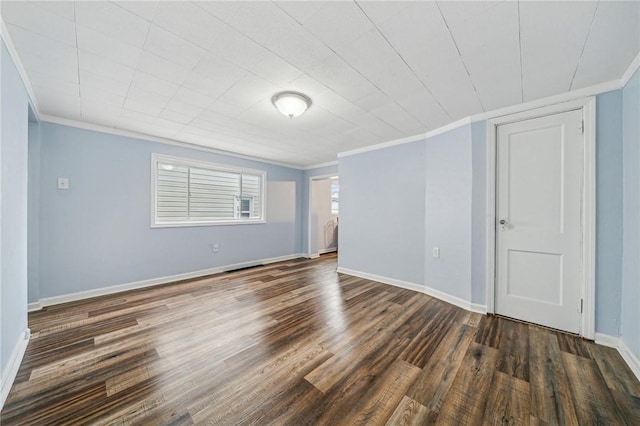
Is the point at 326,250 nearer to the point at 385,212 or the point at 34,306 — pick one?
the point at 385,212

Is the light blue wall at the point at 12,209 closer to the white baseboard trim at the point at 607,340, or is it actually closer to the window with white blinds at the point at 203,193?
the window with white blinds at the point at 203,193

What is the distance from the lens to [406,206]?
359 cm

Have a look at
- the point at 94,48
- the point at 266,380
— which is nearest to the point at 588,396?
the point at 266,380

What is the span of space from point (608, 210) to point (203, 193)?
210 inches

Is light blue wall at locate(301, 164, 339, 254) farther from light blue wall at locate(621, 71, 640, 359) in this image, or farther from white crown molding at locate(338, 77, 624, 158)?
light blue wall at locate(621, 71, 640, 359)

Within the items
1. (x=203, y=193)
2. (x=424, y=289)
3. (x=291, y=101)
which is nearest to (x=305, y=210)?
(x=203, y=193)

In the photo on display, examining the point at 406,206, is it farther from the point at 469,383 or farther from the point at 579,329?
the point at 469,383

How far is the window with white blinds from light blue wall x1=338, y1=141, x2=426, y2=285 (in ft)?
6.75

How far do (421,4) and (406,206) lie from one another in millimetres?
2656

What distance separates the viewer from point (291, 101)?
2244 mm

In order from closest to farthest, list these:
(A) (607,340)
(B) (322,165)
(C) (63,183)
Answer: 1. (A) (607,340)
2. (C) (63,183)
3. (B) (322,165)

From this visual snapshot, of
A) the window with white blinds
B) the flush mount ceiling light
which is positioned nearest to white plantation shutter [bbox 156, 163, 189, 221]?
the window with white blinds

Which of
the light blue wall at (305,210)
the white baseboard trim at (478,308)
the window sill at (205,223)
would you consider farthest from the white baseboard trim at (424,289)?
the window sill at (205,223)

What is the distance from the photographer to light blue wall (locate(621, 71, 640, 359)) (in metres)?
1.75
